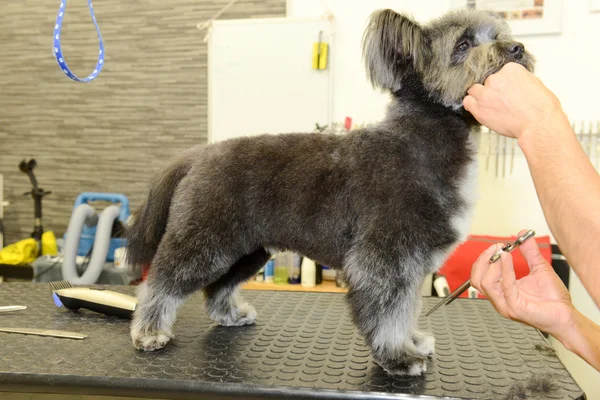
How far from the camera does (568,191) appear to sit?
0.72 m

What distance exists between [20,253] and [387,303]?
2.70 meters

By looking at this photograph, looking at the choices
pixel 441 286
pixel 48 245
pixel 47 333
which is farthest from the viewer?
pixel 48 245

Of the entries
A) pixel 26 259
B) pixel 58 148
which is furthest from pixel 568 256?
pixel 58 148

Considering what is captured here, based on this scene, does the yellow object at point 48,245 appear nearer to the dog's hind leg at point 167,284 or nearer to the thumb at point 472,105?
the dog's hind leg at point 167,284

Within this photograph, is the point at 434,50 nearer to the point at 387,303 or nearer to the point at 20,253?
the point at 387,303

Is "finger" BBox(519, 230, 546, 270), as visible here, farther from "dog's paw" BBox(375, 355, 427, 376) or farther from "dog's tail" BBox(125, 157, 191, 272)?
"dog's tail" BBox(125, 157, 191, 272)

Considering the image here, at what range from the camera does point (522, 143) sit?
0.83 metres

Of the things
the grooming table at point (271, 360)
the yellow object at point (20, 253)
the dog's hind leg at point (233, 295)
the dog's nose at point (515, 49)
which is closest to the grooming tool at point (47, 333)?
the grooming table at point (271, 360)

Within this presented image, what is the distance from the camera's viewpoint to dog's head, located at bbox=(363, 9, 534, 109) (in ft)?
3.89

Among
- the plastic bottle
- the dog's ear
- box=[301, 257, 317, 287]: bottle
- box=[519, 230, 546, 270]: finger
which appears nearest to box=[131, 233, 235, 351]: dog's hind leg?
the dog's ear

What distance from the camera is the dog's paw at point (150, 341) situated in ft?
4.24

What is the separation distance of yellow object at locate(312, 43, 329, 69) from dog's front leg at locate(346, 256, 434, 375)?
1.95 metres

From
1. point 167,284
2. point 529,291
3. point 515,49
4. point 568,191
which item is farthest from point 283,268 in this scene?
point 568,191

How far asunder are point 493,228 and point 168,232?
194 cm
